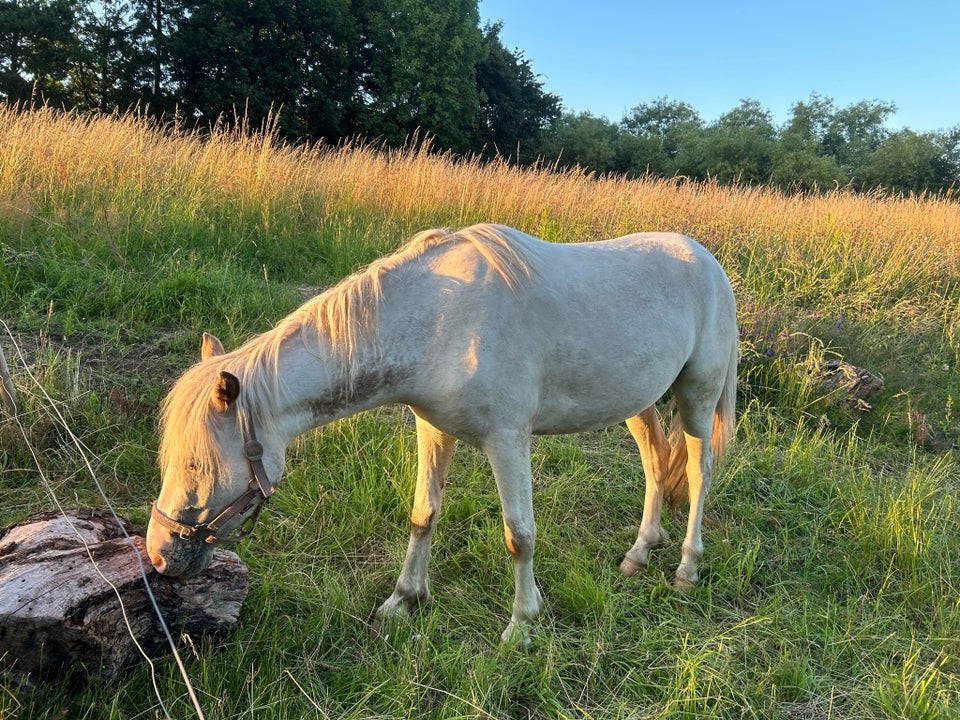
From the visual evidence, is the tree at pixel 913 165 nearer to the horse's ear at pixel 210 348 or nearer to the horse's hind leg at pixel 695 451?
the horse's hind leg at pixel 695 451

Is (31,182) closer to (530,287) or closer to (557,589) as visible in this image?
(530,287)

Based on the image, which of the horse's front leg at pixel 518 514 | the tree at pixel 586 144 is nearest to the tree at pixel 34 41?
the tree at pixel 586 144

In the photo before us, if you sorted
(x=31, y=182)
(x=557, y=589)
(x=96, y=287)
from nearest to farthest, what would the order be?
1. (x=557, y=589)
2. (x=96, y=287)
3. (x=31, y=182)

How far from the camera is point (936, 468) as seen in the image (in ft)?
11.6

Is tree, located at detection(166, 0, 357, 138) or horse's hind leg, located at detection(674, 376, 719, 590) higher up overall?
tree, located at detection(166, 0, 357, 138)

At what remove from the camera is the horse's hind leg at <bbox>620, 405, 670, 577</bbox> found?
8.91ft

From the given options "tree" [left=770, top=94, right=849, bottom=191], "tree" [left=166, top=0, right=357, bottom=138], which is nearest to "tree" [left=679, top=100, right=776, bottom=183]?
"tree" [left=770, top=94, right=849, bottom=191]

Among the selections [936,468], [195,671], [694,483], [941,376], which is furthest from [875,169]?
[195,671]

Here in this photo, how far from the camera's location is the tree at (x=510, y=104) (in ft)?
87.0

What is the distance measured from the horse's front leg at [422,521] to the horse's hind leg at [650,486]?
3.38 feet

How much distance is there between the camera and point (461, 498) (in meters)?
2.89

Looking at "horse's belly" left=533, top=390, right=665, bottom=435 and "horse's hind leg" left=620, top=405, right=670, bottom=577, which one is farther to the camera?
"horse's hind leg" left=620, top=405, right=670, bottom=577

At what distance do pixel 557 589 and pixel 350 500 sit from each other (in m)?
1.10

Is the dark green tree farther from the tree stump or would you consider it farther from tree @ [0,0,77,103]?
the tree stump
